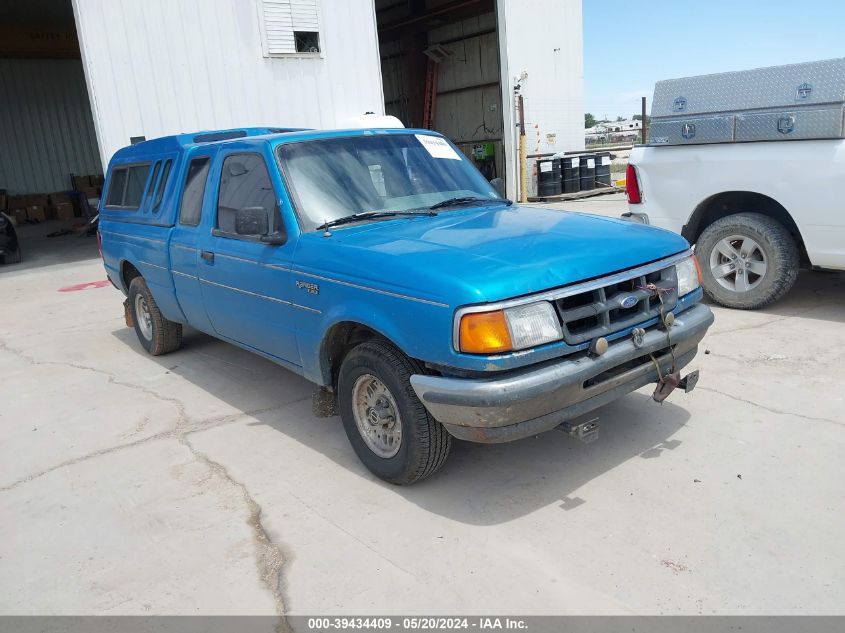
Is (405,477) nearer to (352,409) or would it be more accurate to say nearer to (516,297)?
(352,409)

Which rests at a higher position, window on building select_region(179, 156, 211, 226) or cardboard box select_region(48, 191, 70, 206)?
window on building select_region(179, 156, 211, 226)

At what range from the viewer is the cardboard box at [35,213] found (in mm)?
22266

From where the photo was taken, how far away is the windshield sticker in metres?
4.58

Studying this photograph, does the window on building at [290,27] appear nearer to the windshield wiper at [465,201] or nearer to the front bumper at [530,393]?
the windshield wiper at [465,201]

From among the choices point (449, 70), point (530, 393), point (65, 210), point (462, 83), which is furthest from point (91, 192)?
point (530, 393)

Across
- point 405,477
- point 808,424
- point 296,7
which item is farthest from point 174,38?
point 808,424

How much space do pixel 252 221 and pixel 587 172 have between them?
52.6ft

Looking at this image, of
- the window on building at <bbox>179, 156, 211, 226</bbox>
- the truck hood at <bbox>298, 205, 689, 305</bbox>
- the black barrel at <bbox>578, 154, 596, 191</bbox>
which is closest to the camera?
the truck hood at <bbox>298, 205, 689, 305</bbox>

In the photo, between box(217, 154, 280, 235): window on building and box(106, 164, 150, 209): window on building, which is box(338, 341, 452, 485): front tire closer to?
box(217, 154, 280, 235): window on building

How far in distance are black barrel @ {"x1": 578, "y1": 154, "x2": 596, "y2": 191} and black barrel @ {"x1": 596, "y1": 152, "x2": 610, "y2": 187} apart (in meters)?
0.25

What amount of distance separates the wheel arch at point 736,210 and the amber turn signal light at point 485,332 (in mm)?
4163

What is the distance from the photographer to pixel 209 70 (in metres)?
11.4

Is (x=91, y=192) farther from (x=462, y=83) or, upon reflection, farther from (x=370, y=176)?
(x=370, y=176)

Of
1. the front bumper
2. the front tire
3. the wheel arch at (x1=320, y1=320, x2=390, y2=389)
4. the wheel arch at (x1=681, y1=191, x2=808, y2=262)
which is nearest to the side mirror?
the wheel arch at (x1=320, y1=320, x2=390, y2=389)
